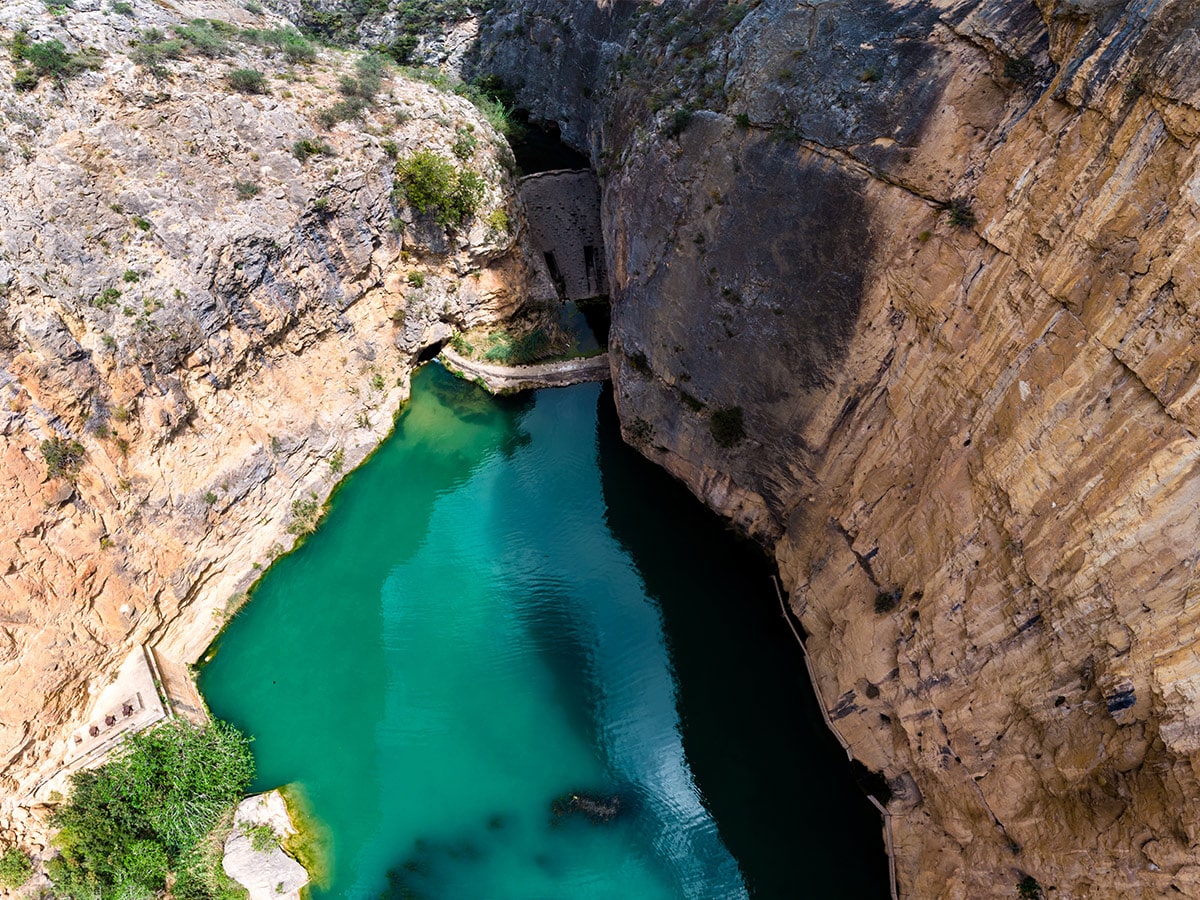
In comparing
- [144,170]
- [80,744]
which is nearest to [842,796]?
[80,744]

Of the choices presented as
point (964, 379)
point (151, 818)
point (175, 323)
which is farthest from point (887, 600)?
point (175, 323)

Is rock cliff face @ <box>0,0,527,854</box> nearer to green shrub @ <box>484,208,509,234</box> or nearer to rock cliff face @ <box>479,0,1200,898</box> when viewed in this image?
green shrub @ <box>484,208,509,234</box>

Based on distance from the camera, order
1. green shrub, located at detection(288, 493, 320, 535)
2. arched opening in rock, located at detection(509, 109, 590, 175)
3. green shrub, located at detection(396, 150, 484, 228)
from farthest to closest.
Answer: arched opening in rock, located at detection(509, 109, 590, 175) → green shrub, located at detection(396, 150, 484, 228) → green shrub, located at detection(288, 493, 320, 535)

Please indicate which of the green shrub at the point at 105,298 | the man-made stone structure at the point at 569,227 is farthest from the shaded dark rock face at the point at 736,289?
the green shrub at the point at 105,298

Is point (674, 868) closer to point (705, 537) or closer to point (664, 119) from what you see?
point (705, 537)

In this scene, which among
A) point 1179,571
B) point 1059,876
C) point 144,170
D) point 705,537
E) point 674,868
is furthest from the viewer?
point 705,537

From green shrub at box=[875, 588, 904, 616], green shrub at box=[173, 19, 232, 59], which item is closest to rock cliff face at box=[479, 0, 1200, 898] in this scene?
green shrub at box=[875, 588, 904, 616]

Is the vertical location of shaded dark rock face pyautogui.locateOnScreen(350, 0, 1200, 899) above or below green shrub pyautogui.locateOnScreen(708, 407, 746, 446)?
above
